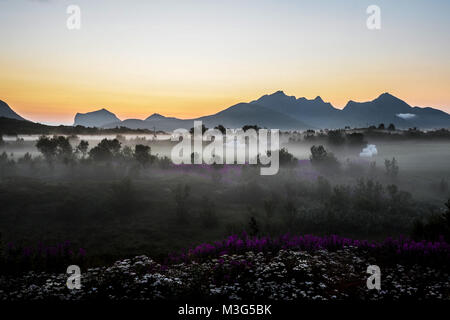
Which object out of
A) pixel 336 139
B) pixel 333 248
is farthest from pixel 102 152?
pixel 336 139

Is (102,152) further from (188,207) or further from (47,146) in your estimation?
(188,207)

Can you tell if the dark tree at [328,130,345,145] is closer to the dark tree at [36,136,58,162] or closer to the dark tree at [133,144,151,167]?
the dark tree at [133,144,151,167]

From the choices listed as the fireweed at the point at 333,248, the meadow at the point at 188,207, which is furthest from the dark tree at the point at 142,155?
the fireweed at the point at 333,248

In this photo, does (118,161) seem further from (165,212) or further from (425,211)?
(425,211)

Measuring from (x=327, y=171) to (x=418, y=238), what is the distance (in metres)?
27.2

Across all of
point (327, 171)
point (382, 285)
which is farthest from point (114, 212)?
point (327, 171)

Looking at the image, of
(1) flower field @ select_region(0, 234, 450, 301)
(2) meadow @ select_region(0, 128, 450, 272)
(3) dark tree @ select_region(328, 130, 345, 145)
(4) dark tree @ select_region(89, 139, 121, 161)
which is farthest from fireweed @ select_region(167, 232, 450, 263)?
(3) dark tree @ select_region(328, 130, 345, 145)

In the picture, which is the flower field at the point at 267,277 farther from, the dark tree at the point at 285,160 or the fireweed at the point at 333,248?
the dark tree at the point at 285,160

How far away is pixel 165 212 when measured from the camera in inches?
906

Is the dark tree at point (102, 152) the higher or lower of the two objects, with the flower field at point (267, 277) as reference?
higher

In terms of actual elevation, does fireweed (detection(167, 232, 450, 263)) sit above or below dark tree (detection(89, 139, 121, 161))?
below

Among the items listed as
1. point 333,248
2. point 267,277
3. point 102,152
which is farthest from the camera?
point 102,152

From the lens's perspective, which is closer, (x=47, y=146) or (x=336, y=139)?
(x=47, y=146)
